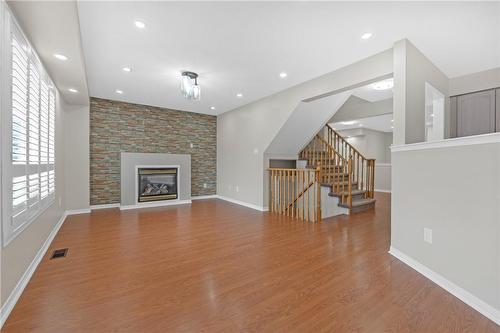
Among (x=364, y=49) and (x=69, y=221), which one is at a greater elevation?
(x=364, y=49)

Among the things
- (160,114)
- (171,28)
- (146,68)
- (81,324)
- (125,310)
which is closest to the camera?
(81,324)

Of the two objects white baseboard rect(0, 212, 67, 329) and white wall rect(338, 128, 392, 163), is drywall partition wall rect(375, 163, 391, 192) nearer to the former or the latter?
white wall rect(338, 128, 392, 163)

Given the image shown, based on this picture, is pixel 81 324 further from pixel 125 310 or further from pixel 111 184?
pixel 111 184

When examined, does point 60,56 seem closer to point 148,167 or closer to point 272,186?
point 148,167

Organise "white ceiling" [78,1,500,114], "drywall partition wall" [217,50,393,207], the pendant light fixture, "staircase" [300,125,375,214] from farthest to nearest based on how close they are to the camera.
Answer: "staircase" [300,125,375,214] → the pendant light fixture → "drywall partition wall" [217,50,393,207] → "white ceiling" [78,1,500,114]

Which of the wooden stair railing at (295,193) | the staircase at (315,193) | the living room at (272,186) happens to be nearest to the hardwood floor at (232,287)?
the living room at (272,186)

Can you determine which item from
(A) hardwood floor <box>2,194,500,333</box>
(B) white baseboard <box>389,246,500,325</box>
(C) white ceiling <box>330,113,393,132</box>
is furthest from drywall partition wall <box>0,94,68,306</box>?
(C) white ceiling <box>330,113,393,132</box>

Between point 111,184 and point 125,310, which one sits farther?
point 111,184

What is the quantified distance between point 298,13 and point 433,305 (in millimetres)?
2842

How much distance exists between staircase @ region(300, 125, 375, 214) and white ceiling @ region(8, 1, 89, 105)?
14.4 feet

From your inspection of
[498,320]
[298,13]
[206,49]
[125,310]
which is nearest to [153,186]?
[206,49]

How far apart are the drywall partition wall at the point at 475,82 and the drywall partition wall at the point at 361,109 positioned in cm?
128

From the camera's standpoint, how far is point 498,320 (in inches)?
58.8

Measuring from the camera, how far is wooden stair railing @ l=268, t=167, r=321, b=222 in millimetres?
4164
